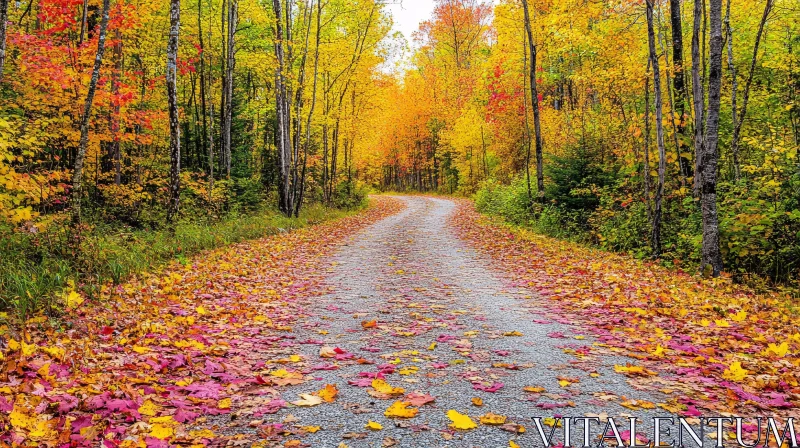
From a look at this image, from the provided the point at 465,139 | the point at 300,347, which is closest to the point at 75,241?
the point at 300,347

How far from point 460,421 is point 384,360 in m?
1.48

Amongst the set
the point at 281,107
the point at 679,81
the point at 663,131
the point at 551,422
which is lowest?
the point at 551,422

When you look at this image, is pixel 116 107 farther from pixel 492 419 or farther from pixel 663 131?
pixel 663 131

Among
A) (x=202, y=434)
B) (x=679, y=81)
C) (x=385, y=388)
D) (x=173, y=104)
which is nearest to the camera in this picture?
(x=202, y=434)

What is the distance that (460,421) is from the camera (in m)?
3.21

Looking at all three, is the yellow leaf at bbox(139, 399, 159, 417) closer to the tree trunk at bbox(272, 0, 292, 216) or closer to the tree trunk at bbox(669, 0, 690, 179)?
the tree trunk at bbox(669, 0, 690, 179)

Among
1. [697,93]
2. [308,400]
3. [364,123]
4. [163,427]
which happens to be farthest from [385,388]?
[364,123]

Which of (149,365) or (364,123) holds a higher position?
(364,123)

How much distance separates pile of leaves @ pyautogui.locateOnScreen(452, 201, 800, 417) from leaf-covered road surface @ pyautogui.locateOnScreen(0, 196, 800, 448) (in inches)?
1.1

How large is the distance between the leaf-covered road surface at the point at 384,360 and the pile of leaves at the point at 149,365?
0.02m

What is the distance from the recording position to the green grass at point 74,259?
5266mm

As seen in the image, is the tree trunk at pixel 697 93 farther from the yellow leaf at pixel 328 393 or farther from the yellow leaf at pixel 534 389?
the yellow leaf at pixel 328 393

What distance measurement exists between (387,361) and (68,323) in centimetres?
343

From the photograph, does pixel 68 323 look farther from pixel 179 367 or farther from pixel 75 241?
pixel 75 241
